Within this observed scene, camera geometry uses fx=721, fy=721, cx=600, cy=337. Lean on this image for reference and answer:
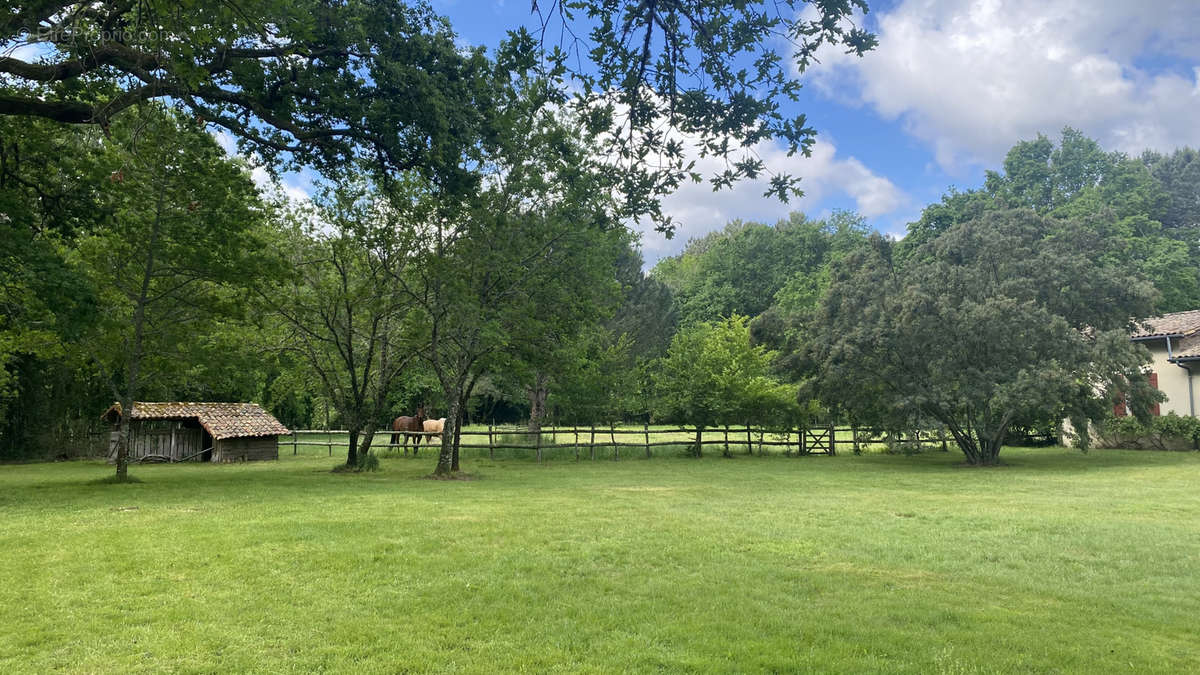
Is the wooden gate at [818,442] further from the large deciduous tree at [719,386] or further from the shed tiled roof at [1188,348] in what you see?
the shed tiled roof at [1188,348]

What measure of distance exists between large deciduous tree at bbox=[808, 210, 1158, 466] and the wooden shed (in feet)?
63.8

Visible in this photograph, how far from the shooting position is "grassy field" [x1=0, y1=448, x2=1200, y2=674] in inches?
187

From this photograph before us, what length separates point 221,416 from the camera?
83.0 feet

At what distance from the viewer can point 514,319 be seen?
19000mm

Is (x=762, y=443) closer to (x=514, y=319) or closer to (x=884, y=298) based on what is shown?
(x=884, y=298)

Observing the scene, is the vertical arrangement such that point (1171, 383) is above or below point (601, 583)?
above

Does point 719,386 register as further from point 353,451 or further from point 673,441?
point 353,451

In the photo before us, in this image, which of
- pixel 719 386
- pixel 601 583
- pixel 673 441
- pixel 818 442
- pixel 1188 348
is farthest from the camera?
pixel 818 442

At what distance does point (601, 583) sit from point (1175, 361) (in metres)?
28.0

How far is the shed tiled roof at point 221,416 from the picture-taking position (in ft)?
78.0

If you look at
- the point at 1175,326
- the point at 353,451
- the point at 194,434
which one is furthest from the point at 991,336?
the point at 194,434

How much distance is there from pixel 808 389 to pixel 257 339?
16.8 meters

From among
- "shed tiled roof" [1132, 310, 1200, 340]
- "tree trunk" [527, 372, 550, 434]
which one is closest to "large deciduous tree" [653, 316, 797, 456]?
"tree trunk" [527, 372, 550, 434]

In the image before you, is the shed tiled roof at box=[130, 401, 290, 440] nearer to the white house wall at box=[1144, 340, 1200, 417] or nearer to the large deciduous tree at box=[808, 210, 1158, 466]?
the large deciduous tree at box=[808, 210, 1158, 466]
